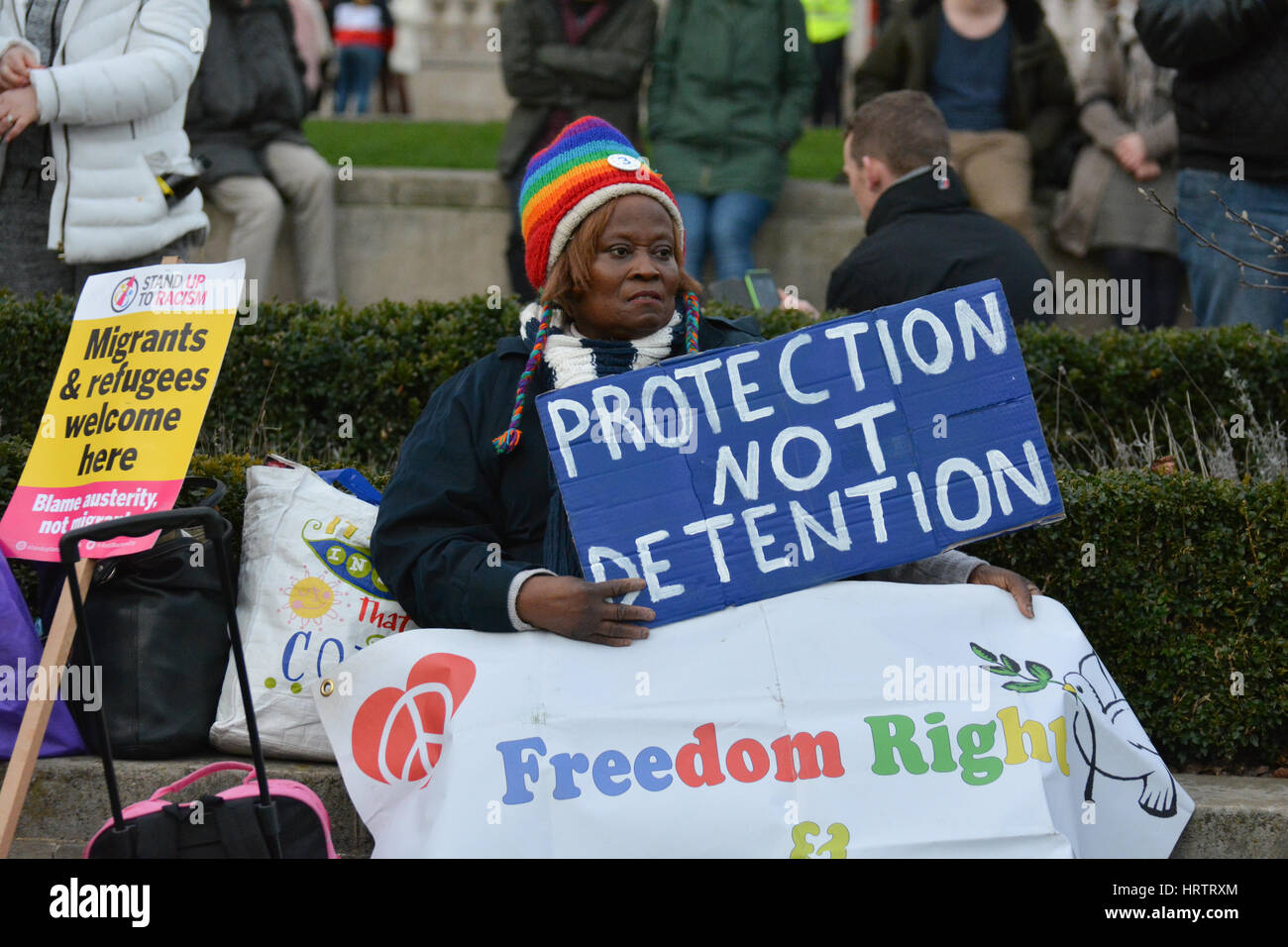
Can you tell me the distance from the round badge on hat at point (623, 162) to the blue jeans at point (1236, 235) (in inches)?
144

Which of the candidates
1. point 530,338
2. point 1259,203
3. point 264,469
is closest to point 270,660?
Result: point 264,469

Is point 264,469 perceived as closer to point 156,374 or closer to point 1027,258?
point 156,374

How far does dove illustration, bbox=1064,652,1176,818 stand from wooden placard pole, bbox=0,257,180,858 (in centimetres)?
233

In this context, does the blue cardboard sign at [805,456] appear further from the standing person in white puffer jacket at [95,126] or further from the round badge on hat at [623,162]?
the standing person in white puffer jacket at [95,126]

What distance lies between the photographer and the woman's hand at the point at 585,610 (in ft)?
12.5

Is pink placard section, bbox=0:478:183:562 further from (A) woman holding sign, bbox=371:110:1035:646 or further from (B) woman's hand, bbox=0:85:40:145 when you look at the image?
(B) woman's hand, bbox=0:85:40:145

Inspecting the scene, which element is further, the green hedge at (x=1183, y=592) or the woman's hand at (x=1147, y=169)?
the woman's hand at (x=1147, y=169)

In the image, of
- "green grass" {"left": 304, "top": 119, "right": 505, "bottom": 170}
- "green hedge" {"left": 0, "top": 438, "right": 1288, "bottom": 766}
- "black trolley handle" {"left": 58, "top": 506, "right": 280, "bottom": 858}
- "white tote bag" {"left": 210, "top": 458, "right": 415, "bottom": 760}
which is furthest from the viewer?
"green grass" {"left": 304, "top": 119, "right": 505, "bottom": 170}

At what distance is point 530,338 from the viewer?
4270mm

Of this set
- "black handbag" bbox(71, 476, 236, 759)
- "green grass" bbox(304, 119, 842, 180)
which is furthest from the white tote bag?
"green grass" bbox(304, 119, 842, 180)

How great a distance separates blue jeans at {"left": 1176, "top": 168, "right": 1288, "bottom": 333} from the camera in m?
6.99

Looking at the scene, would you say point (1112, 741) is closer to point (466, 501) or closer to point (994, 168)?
point (466, 501)

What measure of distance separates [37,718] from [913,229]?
3578 mm

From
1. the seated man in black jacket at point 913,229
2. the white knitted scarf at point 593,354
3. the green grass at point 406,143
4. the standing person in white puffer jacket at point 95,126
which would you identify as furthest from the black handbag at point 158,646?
the green grass at point 406,143
